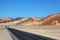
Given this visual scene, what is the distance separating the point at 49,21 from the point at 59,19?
31.9ft

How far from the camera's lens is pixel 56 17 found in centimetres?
10619

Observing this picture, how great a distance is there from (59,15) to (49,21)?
7356 millimetres

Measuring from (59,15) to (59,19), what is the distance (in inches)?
171

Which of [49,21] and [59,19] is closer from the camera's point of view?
[59,19]

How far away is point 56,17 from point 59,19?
16.7 feet

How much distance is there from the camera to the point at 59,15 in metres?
105

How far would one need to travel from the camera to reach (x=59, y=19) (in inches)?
3986

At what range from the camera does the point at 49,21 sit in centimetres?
11006

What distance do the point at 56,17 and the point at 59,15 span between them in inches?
78.9

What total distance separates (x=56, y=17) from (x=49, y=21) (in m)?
5.38
